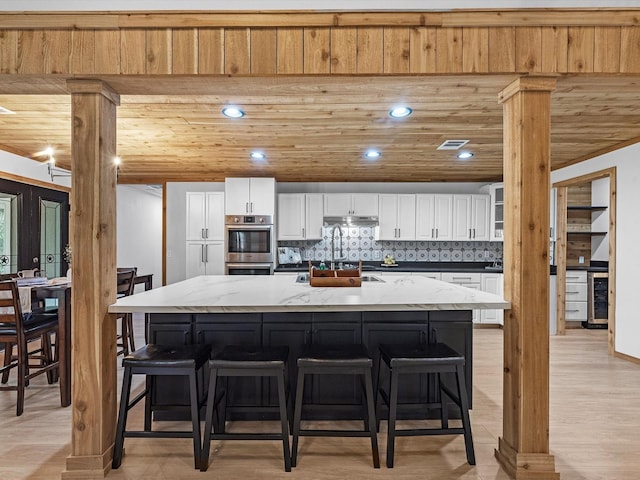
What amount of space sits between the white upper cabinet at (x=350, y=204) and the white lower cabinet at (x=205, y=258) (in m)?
1.73

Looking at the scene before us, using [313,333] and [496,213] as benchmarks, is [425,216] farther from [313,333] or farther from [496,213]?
[313,333]

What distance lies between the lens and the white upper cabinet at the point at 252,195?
559 centimetres

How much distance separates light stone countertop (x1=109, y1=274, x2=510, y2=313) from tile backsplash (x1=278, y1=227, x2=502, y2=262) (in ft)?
10.8

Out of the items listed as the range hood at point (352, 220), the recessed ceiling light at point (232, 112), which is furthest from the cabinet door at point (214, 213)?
the recessed ceiling light at point (232, 112)

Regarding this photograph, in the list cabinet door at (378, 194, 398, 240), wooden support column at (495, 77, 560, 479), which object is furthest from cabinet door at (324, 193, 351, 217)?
wooden support column at (495, 77, 560, 479)

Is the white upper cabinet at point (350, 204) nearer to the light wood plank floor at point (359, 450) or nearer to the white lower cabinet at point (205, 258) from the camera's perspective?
the white lower cabinet at point (205, 258)

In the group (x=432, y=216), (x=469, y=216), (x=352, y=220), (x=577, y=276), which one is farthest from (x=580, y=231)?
(x=352, y=220)

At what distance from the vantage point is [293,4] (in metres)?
2.03

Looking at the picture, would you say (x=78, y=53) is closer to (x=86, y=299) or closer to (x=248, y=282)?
(x=86, y=299)

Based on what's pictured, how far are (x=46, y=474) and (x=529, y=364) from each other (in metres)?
2.68

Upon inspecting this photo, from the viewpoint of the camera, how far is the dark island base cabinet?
2631 millimetres

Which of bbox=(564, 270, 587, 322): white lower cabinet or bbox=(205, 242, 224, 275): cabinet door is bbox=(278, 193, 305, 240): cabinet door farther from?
bbox=(564, 270, 587, 322): white lower cabinet

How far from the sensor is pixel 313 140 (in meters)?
4.08

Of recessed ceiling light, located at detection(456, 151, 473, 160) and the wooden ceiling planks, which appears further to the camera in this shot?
recessed ceiling light, located at detection(456, 151, 473, 160)
